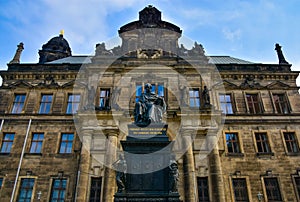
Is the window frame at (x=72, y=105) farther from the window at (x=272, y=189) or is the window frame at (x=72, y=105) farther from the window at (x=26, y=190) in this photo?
the window at (x=272, y=189)

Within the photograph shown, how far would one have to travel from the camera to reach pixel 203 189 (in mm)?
17516

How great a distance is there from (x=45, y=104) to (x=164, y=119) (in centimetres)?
1153

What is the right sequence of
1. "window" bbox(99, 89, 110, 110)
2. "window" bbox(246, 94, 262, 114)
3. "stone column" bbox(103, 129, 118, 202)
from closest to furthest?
"stone column" bbox(103, 129, 118, 202), "window" bbox(99, 89, 110, 110), "window" bbox(246, 94, 262, 114)

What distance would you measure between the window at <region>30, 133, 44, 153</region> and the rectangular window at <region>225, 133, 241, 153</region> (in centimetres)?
1510

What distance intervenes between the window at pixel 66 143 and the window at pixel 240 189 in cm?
→ 1293

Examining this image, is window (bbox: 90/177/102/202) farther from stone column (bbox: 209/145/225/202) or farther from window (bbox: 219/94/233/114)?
window (bbox: 219/94/233/114)

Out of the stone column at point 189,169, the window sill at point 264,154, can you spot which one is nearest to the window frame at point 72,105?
the stone column at point 189,169

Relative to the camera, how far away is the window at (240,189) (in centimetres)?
1777

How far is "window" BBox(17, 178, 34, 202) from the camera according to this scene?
17.6 meters

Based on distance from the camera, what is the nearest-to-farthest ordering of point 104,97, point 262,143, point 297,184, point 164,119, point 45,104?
point 164,119
point 297,184
point 262,143
point 104,97
point 45,104

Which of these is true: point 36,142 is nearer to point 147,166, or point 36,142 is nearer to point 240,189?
point 147,166

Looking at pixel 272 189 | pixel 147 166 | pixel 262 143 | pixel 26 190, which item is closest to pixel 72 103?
pixel 26 190

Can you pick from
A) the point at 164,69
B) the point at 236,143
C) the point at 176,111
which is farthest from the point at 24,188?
the point at 236,143

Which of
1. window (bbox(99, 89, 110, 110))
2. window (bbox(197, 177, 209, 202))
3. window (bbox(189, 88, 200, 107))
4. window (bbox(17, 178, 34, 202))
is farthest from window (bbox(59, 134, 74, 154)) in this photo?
window (bbox(189, 88, 200, 107))
